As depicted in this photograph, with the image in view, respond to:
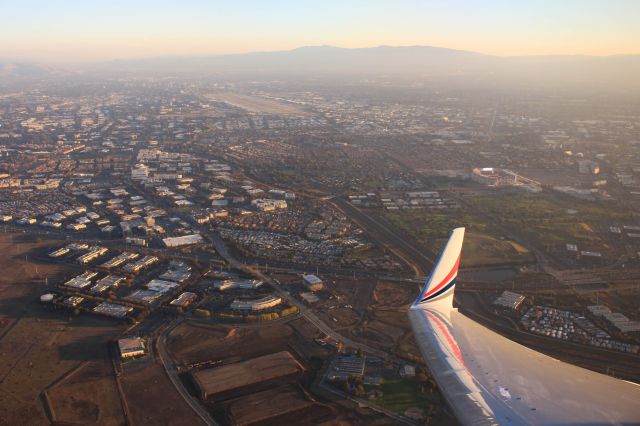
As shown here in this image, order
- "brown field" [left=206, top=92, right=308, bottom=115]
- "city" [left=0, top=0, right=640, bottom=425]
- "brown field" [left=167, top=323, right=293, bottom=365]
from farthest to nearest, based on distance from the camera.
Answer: "brown field" [left=206, top=92, right=308, bottom=115], "brown field" [left=167, top=323, right=293, bottom=365], "city" [left=0, top=0, right=640, bottom=425]

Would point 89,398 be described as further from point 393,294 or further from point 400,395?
point 393,294

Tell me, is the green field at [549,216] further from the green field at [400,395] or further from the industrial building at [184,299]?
the industrial building at [184,299]

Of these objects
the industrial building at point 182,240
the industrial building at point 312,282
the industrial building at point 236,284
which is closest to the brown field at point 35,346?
the industrial building at point 236,284

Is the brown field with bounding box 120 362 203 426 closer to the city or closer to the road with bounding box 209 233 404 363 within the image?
the city

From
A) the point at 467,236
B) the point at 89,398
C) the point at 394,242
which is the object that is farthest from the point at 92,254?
the point at 467,236

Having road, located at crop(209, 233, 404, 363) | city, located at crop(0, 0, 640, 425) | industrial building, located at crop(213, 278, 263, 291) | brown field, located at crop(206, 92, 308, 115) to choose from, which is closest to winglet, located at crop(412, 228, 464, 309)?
city, located at crop(0, 0, 640, 425)

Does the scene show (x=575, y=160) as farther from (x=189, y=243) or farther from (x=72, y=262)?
(x=72, y=262)
